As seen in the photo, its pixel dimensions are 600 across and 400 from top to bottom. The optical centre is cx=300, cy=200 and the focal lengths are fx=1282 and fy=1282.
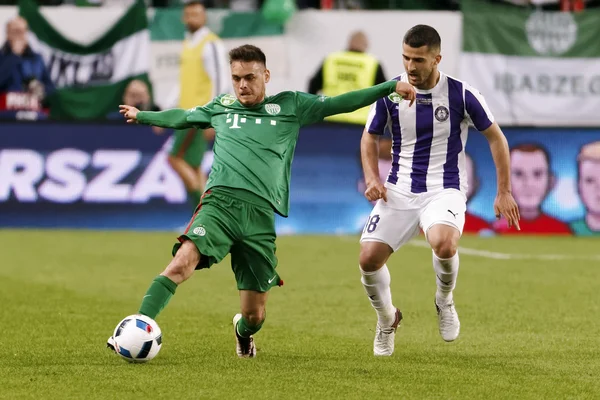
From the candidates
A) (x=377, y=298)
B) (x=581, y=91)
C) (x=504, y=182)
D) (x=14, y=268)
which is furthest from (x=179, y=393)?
(x=581, y=91)

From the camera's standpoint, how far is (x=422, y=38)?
24.4ft

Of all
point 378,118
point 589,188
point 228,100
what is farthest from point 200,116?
point 589,188

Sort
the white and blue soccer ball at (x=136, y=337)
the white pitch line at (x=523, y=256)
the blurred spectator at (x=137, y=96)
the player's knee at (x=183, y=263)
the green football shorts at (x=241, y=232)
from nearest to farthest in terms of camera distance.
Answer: the white and blue soccer ball at (x=136, y=337) < the player's knee at (x=183, y=263) < the green football shorts at (x=241, y=232) < the white pitch line at (x=523, y=256) < the blurred spectator at (x=137, y=96)

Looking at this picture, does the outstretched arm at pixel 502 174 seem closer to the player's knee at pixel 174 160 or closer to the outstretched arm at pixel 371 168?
the outstretched arm at pixel 371 168

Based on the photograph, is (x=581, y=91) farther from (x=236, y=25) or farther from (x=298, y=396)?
(x=298, y=396)

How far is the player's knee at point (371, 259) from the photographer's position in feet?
25.0

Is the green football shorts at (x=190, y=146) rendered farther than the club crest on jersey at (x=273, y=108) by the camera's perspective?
Yes

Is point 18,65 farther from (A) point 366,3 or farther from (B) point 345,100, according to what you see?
(B) point 345,100

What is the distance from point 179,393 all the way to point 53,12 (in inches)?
573

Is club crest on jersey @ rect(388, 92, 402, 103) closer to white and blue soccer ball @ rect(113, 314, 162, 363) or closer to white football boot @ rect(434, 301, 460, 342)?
white football boot @ rect(434, 301, 460, 342)

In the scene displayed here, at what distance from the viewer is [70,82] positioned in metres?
19.5

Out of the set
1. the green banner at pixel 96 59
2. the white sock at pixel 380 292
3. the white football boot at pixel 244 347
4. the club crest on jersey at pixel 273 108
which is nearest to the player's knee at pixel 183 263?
the white football boot at pixel 244 347

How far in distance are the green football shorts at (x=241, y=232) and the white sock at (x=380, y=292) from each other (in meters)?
0.66

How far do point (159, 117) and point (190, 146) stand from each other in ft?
26.9
